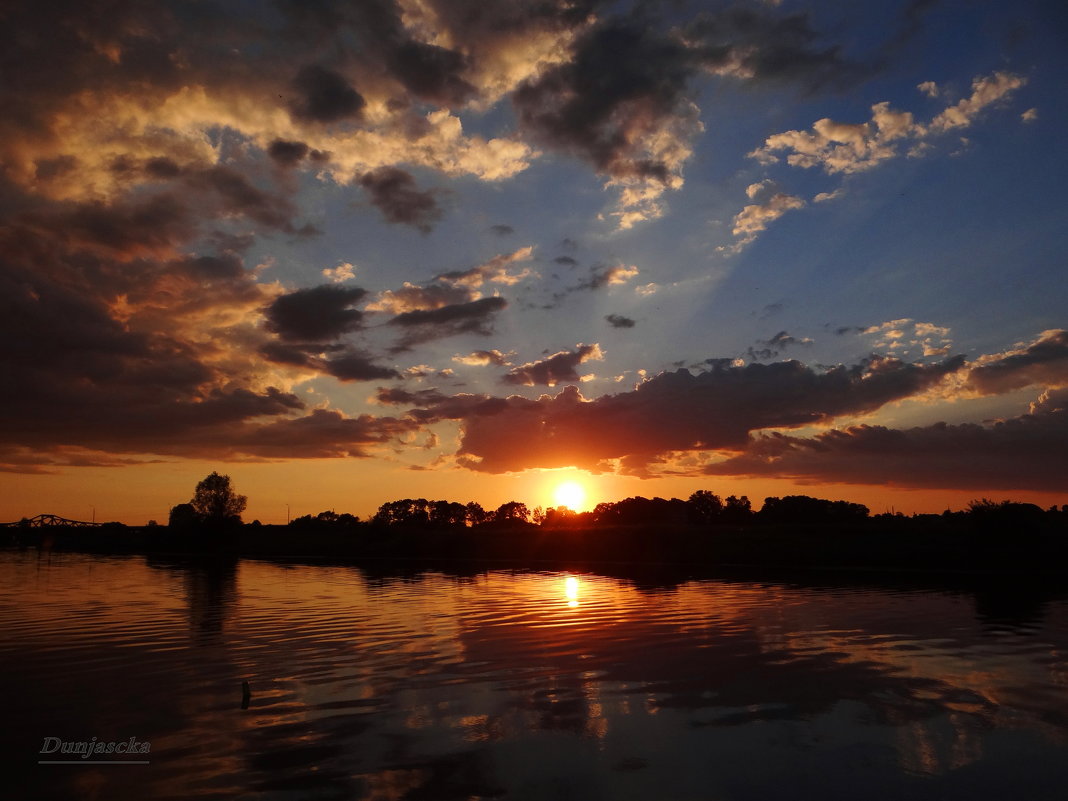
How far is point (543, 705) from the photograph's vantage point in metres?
22.3

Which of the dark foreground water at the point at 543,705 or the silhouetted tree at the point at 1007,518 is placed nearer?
the dark foreground water at the point at 543,705

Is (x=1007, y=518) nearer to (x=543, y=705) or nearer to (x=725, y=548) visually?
(x=725, y=548)

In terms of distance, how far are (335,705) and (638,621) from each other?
85.6ft

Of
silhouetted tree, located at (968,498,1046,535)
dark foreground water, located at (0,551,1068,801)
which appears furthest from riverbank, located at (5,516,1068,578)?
dark foreground water, located at (0,551,1068,801)

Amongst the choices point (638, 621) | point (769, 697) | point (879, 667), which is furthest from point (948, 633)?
point (769, 697)

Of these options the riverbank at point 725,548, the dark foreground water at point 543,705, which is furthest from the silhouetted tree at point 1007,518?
the dark foreground water at point 543,705

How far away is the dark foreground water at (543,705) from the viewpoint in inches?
619

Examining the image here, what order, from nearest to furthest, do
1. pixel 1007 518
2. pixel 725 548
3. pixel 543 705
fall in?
pixel 543 705 → pixel 1007 518 → pixel 725 548

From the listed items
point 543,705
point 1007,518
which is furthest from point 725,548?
point 543,705

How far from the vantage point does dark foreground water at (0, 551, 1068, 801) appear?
15.7 meters

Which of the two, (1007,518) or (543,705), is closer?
(543,705)

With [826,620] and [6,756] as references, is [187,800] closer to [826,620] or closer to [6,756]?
[6,756]

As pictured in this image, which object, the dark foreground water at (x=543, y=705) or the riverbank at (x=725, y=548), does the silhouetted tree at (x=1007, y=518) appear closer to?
the riverbank at (x=725, y=548)

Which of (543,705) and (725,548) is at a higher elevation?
(543,705)
